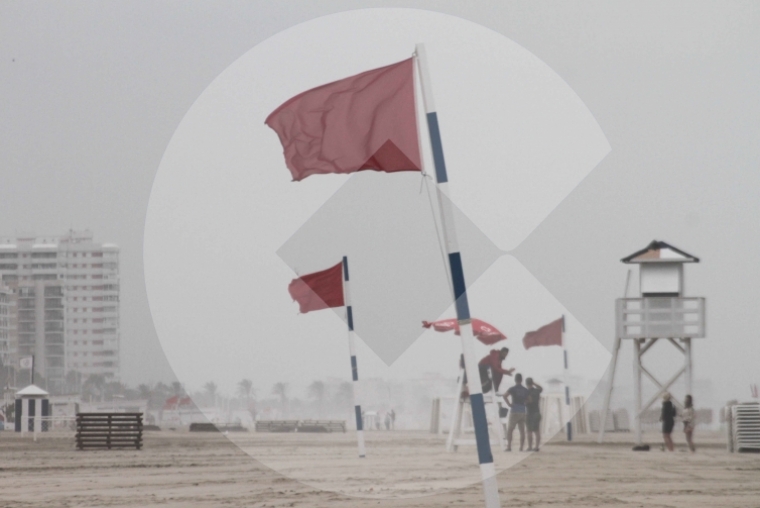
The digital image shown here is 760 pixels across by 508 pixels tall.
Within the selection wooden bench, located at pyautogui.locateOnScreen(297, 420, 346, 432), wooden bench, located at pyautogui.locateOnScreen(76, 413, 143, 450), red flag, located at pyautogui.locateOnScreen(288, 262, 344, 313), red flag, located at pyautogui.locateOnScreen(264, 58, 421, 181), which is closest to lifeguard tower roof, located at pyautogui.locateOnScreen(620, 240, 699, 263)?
red flag, located at pyautogui.locateOnScreen(288, 262, 344, 313)

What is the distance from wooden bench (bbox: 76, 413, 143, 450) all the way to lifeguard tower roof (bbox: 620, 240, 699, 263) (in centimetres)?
1464

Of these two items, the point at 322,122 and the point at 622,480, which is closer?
the point at 322,122

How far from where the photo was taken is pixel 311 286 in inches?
1036

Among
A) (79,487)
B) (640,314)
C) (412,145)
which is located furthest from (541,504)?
(640,314)

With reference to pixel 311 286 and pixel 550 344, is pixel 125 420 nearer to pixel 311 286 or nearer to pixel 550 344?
pixel 311 286

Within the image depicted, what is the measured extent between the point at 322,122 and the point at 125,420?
2363cm

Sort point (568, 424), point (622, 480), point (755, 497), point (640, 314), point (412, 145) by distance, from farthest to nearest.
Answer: point (568, 424) < point (640, 314) < point (622, 480) < point (755, 497) < point (412, 145)

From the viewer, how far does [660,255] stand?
103 feet

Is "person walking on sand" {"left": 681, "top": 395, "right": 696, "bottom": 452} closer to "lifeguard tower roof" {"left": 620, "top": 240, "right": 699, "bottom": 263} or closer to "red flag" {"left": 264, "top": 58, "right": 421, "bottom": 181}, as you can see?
"lifeguard tower roof" {"left": 620, "top": 240, "right": 699, "bottom": 263}

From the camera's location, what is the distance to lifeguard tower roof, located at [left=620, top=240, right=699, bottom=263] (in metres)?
31.3

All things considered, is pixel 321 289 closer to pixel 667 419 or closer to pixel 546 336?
pixel 546 336

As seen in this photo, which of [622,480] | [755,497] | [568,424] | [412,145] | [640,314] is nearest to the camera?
[412,145]

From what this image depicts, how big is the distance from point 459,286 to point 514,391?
15.2 meters

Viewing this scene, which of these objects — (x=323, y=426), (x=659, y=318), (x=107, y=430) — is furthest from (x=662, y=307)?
(x=323, y=426)
